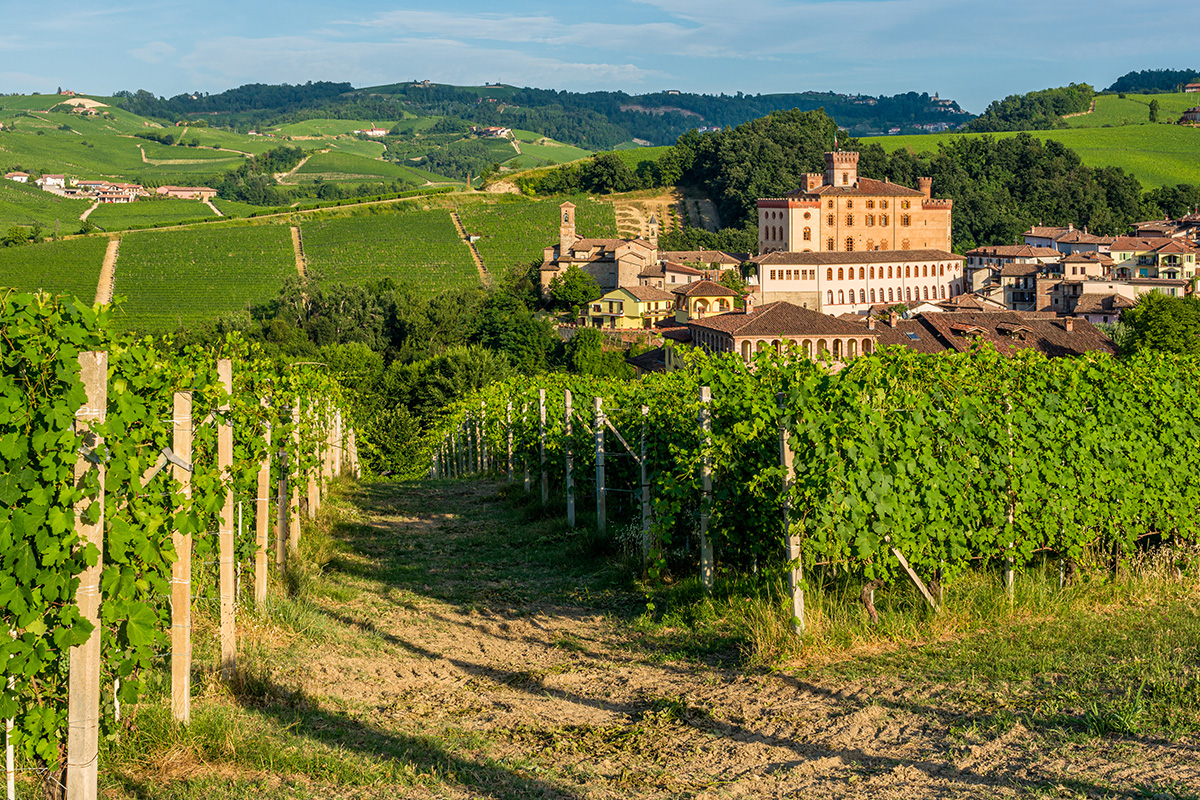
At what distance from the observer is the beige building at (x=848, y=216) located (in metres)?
99.2

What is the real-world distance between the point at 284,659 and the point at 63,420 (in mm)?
3157

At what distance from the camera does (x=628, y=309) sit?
81.4 m

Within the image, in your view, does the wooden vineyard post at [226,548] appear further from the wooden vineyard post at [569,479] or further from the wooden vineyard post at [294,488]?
the wooden vineyard post at [569,479]

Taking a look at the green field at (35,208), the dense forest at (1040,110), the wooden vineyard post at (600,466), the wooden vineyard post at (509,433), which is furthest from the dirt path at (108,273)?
the dense forest at (1040,110)

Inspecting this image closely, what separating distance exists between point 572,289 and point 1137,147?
9565 centimetres

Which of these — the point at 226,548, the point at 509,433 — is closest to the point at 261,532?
the point at 226,548

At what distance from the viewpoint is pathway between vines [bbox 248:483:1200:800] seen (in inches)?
186

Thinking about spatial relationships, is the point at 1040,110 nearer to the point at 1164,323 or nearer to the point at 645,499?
the point at 1164,323

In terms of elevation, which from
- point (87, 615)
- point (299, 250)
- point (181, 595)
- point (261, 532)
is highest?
point (299, 250)

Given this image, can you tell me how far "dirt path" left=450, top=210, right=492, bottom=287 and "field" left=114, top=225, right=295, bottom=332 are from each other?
1670cm

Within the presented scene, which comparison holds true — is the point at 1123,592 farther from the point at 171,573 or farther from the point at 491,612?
the point at 171,573

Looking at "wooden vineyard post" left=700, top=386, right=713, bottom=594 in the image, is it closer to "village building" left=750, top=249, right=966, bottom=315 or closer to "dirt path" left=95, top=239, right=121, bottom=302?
"dirt path" left=95, top=239, right=121, bottom=302

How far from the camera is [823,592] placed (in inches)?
286

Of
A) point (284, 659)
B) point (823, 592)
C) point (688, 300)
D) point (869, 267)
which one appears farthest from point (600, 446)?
point (869, 267)
